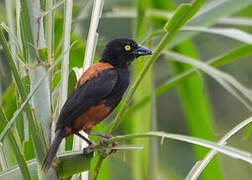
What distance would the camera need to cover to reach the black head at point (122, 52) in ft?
8.48

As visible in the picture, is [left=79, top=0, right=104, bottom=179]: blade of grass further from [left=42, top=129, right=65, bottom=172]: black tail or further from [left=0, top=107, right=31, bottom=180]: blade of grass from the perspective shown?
[left=0, top=107, right=31, bottom=180]: blade of grass

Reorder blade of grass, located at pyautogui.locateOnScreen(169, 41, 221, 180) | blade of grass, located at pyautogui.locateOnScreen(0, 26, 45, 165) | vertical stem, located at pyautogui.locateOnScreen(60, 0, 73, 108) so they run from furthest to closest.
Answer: blade of grass, located at pyautogui.locateOnScreen(169, 41, 221, 180)
vertical stem, located at pyautogui.locateOnScreen(60, 0, 73, 108)
blade of grass, located at pyautogui.locateOnScreen(0, 26, 45, 165)

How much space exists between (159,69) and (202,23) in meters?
2.21

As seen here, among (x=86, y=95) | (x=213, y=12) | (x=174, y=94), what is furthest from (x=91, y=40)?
(x=174, y=94)

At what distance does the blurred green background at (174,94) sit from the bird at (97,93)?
0.31 feet

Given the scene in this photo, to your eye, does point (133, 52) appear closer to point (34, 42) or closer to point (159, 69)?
point (34, 42)

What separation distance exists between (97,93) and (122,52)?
1.67 ft

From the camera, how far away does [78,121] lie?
2039 mm

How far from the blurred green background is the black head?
0.07 meters

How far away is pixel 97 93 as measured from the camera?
85.6 inches

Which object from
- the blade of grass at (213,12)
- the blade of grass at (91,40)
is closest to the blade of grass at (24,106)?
the blade of grass at (91,40)

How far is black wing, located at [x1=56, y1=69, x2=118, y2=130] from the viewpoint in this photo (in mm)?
1858

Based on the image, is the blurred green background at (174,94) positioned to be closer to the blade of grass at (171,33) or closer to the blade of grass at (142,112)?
the blade of grass at (142,112)

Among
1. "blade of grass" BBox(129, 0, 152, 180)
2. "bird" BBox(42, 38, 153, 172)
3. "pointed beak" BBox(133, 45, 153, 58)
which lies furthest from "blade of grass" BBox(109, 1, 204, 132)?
"pointed beak" BBox(133, 45, 153, 58)
